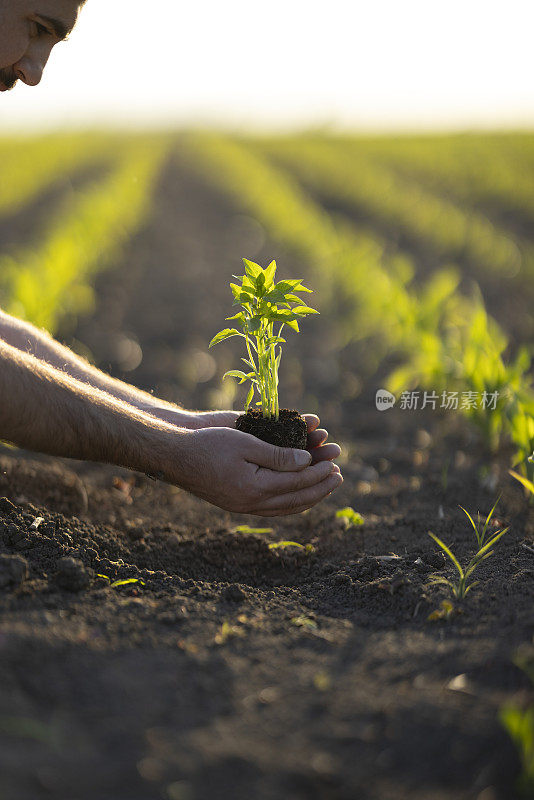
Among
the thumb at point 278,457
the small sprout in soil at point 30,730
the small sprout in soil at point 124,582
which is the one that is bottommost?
the small sprout in soil at point 30,730

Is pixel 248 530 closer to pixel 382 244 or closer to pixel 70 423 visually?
pixel 70 423

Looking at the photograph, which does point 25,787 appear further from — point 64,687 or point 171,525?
point 171,525

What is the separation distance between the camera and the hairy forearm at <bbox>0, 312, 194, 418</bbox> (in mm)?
2455


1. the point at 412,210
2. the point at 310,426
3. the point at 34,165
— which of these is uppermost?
the point at 34,165

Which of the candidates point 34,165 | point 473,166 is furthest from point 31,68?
point 34,165

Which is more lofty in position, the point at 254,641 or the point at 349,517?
the point at 349,517

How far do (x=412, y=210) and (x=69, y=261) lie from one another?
271 inches

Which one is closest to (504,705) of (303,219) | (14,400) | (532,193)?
(14,400)

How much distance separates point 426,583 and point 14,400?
1.30 m

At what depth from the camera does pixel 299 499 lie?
2178mm

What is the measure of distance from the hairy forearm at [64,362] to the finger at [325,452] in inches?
18.7

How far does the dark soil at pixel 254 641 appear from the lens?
1.22 meters

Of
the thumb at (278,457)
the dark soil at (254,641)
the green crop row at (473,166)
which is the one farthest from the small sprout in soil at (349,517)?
the green crop row at (473,166)

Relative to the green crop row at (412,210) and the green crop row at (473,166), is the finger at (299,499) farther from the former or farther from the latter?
the green crop row at (473,166)
